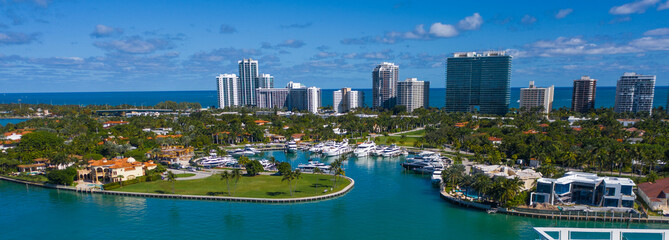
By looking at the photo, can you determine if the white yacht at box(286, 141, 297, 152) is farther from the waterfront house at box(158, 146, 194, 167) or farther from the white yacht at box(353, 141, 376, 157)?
the waterfront house at box(158, 146, 194, 167)

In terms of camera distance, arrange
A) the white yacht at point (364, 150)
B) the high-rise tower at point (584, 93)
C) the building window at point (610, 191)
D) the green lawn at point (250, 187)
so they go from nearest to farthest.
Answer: the building window at point (610, 191) < the green lawn at point (250, 187) < the white yacht at point (364, 150) < the high-rise tower at point (584, 93)

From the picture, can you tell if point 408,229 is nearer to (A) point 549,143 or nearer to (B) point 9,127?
(A) point 549,143

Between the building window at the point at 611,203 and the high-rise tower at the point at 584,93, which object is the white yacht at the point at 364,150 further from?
the high-rise tower at the point at 584,93

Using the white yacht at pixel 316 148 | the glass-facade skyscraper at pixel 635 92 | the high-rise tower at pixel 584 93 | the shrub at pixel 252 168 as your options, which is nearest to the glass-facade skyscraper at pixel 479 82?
the high-rise tower at pixel 584 93

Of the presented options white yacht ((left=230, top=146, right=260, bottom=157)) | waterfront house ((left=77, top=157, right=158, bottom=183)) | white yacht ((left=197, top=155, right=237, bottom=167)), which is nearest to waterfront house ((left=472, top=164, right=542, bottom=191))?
white yacht ((left=197, top=155, right=237, bottom=167))

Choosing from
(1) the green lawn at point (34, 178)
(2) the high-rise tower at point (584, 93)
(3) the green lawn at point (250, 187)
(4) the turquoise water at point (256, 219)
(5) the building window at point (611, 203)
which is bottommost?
(4) the turquoise water at point (256, 219)

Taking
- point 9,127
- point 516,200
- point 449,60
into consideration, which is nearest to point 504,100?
point 449,60
